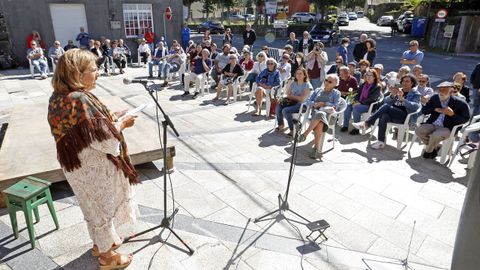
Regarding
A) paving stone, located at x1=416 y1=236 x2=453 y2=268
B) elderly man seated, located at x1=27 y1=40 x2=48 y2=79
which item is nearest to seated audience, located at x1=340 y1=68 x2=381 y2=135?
paving stone, located at x1=416 y1=236 x2=453 y2=268

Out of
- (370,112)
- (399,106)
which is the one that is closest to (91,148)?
(399,106)

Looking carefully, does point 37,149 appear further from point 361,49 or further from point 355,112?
point 361,49

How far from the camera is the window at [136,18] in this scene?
13.8 metres

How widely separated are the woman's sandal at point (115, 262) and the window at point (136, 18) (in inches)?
513

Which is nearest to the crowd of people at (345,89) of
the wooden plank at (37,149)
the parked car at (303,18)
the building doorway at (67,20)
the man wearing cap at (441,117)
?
the man wearing cap at (441,117)

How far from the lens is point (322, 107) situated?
5320 millimetres

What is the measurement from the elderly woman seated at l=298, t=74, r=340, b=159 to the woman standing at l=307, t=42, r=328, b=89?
2.46 metres

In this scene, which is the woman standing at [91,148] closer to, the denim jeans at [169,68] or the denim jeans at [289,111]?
the denim jeans at [289,111]

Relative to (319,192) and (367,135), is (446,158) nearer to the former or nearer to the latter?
(367,135)

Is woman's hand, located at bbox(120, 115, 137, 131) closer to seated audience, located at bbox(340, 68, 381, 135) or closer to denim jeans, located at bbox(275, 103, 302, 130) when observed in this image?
denim jeans, located at bbox(275, 103, 302, 130)

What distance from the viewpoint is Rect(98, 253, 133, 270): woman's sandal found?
8.45ft

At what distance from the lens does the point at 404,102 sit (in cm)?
520

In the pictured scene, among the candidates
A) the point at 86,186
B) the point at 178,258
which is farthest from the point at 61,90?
the point at 178,258

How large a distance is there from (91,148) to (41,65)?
10.2 meters
